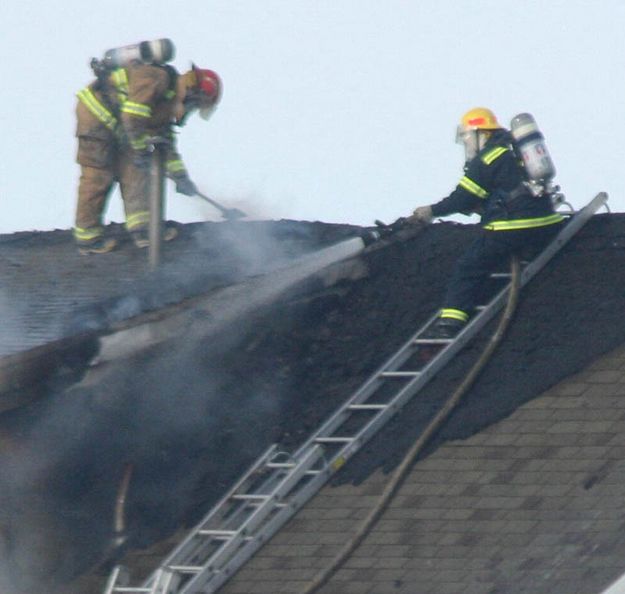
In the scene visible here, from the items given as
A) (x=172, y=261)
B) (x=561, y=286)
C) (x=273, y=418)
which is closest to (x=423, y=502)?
(x=273, y=418)

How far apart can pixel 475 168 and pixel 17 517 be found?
3.62 meters

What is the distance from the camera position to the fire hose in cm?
734

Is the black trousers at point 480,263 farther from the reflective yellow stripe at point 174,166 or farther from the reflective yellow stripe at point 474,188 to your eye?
the reflective yellow stripe at point 174,166

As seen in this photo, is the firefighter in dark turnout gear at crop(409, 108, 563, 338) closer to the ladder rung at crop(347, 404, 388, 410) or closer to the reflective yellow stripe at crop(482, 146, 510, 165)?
the reflective yellow stripe at crop(482, 146, 510, 165)

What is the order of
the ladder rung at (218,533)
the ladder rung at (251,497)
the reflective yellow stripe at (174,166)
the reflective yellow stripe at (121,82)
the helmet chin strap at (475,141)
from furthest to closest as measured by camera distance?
the reflective yellow stripe at (174,166) → the reflective yellow stripe at (121,82) → the helmet chin strap at (475,141) → the ladder rung at (251,497) → the ladder rung at (218,533)

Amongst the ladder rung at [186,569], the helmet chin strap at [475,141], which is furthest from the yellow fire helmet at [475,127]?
the ladder rung at [186,569]

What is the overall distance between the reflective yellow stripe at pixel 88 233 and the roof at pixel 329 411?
104 inches

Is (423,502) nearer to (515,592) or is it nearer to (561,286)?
(515,592)

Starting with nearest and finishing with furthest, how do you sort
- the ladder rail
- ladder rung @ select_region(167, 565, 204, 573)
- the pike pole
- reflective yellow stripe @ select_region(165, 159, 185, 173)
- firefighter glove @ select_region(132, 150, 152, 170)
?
1. ladder rung @ select_region(167, 565, 204, 573)
2. the ladder rail
3. the pike pole
4. firefighter glove @ select_region(132, 150, 152, 170)
5. reflective yellow stripe @ select_region(165, 159, 185, 173)

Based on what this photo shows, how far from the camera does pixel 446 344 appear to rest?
8758 mm

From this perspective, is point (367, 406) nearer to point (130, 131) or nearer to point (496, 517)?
point (496, 517)

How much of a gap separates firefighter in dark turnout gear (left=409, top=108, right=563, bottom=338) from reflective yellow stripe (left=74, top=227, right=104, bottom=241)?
328 centimetres

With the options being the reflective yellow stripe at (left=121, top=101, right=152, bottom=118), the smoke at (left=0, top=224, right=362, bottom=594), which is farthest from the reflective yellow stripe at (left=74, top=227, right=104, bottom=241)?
the smoke at (left=0, top=224, right=362, bottom=594)

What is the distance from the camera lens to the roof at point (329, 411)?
25.1ft
